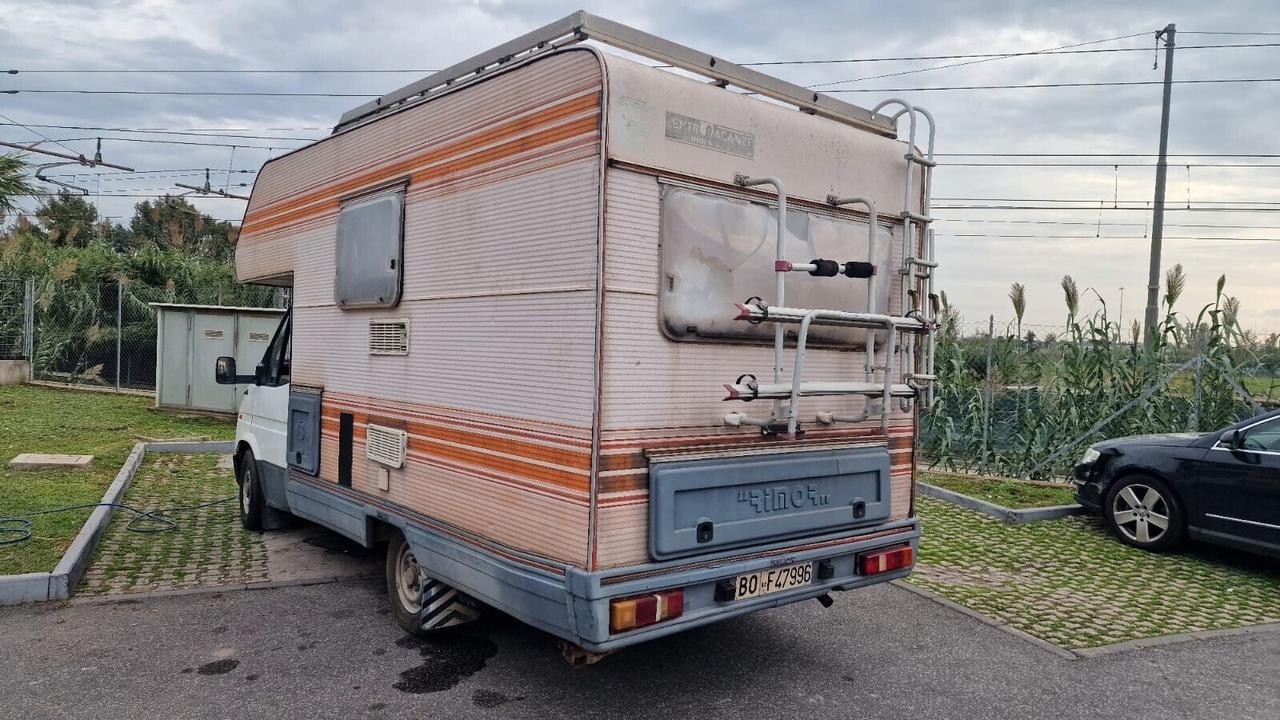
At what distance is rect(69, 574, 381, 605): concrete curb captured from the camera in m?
5.34

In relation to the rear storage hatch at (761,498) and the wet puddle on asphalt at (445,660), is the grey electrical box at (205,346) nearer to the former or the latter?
the wet puddle on asphalt at (445,660)

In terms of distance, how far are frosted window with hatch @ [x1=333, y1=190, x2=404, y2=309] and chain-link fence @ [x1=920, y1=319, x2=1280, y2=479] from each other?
781cm

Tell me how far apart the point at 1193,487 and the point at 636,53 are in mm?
5760

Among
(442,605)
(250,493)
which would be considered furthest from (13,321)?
(442,605)

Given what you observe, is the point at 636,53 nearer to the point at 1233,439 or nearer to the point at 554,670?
the point at 554,670

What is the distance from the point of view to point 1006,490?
9.61 metres

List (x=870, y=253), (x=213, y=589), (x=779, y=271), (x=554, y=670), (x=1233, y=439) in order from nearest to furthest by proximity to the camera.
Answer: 1. (x=779, y=271)
2. (x=870, y=253)
3. (x=554, y=670)
4. (x=213, y=589)
5. (x=1233, y=439)

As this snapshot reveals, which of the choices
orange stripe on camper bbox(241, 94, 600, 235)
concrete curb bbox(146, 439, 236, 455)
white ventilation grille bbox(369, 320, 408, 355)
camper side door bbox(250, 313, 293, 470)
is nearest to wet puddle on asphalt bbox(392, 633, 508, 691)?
white ventilation grille bbox(369, 320, 408, 355)

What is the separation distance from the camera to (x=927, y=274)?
15.3ft

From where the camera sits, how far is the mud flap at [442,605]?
454 cm

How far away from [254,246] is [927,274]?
15.7ft

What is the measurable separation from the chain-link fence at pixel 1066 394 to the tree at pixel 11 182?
32.9 feet

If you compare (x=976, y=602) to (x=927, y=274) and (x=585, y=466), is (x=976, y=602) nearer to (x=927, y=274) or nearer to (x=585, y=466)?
(x=927, y=274)

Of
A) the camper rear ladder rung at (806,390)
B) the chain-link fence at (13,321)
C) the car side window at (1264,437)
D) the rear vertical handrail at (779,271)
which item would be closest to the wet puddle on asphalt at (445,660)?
the camper rear ladder rung at (806,390)
